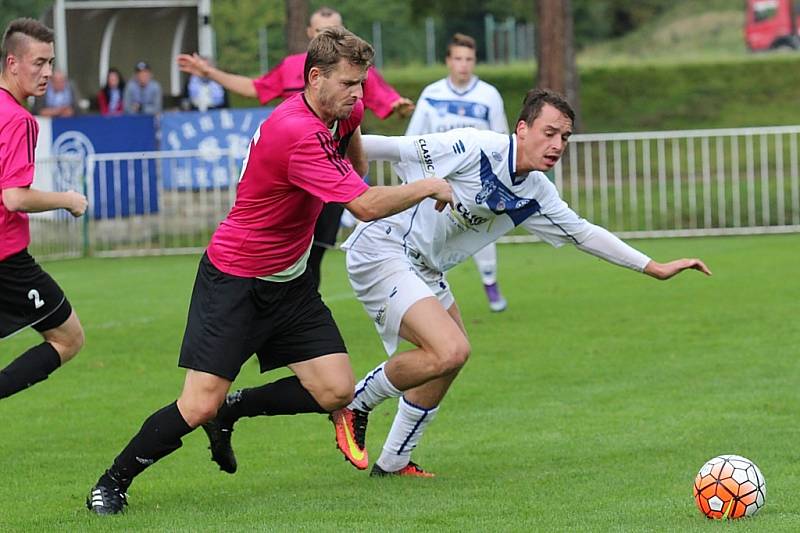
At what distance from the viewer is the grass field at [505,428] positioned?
6.42 meters

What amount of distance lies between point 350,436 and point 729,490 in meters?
1.88

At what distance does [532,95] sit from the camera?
7148 millimetres

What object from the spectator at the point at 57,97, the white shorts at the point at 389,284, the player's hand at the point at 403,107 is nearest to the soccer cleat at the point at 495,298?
the player's hand at the point at 403,107

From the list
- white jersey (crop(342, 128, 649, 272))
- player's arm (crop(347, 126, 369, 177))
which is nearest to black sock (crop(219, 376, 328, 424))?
white jersey (crop(342, 128, 649, 272))

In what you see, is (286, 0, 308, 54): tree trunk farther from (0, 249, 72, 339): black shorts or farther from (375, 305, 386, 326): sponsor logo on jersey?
(375, 305, 386, 326): sponsor logo on jersey

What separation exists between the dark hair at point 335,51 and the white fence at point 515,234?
14695mm

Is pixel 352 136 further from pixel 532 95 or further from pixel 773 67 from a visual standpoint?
pixel 773 67

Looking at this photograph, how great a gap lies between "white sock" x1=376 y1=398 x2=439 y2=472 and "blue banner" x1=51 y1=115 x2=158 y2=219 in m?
13.9

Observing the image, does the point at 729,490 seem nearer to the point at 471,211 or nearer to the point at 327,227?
the point at 471,211

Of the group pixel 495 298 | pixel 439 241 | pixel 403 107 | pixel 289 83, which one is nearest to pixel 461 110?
pixel 495 298

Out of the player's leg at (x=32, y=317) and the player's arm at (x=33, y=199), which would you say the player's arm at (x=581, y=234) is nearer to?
the player's arm at (x=33, y=199)

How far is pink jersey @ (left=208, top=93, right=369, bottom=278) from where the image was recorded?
602 centimetres

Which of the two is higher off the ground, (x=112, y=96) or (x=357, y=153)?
(x=112, y=96)

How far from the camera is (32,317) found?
7.64 metres
